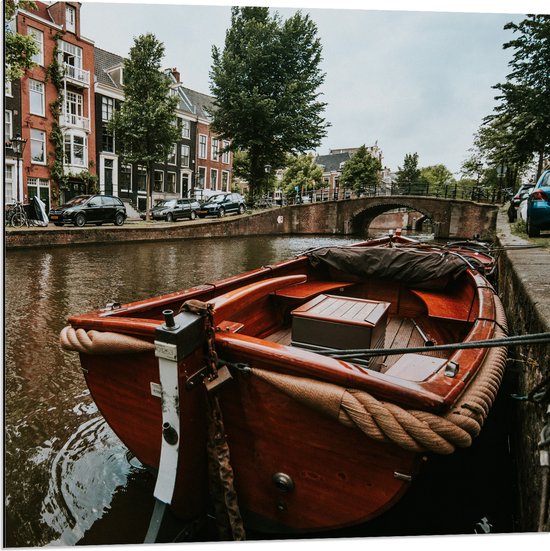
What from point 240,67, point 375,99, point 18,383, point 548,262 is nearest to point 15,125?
point 240,67

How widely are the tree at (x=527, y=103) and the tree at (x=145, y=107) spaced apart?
1276 cm

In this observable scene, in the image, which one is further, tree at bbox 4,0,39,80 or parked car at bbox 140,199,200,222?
parked car at bbox 140,199,200,222

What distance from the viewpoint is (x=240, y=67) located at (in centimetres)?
1872

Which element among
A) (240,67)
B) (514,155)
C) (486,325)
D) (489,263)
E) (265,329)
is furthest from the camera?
(240,67)

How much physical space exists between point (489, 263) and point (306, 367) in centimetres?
398

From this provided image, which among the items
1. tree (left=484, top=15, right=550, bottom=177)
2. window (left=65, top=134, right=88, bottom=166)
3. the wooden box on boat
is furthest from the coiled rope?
window (left=65, top=134, right=88, bottom=166)

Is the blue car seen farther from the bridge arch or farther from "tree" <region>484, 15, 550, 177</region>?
the bridge arch

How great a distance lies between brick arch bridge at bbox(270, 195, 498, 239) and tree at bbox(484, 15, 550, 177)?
878 cm

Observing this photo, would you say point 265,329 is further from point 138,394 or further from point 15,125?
point 15,125

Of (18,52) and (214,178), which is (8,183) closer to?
(18,52)

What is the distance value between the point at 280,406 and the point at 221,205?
1807 cm

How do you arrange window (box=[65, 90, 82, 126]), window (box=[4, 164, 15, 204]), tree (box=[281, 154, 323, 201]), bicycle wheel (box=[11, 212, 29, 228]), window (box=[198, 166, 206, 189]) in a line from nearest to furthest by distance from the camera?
window (box=[4, 164, 15, 204]) < bicycle wheel (box=[11, 212, 29, 228]) < window (box=[65, 90, 82, 126]) < window (box=[198, 166, 206, 189]) < tree (box=[281, 154, 323, 201])

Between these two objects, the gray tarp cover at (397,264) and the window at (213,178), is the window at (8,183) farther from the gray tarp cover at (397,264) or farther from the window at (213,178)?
the window at (213,178)

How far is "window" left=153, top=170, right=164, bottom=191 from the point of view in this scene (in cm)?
2477
